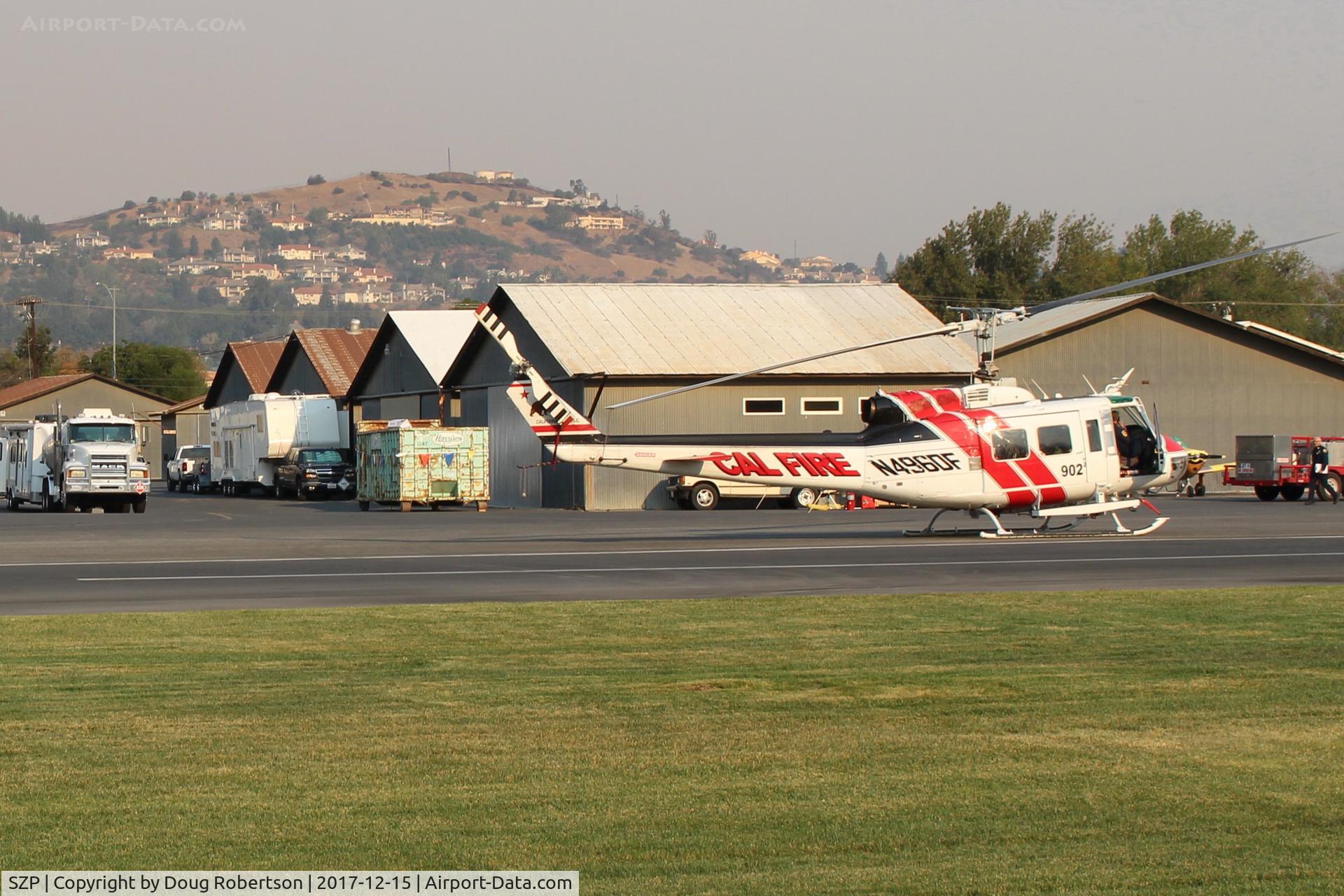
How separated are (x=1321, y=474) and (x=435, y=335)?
32.8 meters

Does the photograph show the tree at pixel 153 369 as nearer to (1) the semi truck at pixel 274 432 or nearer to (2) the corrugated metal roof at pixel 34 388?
(2) the corrugated metal roof at pixel 34 388

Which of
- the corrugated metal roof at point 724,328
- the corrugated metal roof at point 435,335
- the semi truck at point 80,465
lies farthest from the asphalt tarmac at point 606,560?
the corrugated metal roof at point 435,335

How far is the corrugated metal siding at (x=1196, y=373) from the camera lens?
172 ft

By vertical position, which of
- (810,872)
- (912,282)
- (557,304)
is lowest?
(810,872)

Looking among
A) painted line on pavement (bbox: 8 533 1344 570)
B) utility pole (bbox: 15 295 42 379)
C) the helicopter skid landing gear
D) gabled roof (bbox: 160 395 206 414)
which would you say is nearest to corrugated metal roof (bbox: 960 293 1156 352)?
the helicopter skid landing gear

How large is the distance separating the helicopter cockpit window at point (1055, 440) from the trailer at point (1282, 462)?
22.6 metres

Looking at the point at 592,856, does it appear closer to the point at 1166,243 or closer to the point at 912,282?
the point at 912,282

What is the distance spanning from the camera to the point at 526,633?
43.5 feet

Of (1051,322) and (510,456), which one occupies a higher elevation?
(1051,322)

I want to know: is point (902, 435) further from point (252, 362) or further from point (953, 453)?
point (252, 362)

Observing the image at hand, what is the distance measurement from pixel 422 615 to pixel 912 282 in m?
91.7

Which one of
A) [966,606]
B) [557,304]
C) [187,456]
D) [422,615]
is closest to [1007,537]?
[966,606]

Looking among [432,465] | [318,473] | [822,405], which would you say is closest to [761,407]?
[822,405]

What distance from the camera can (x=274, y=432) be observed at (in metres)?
59.0
